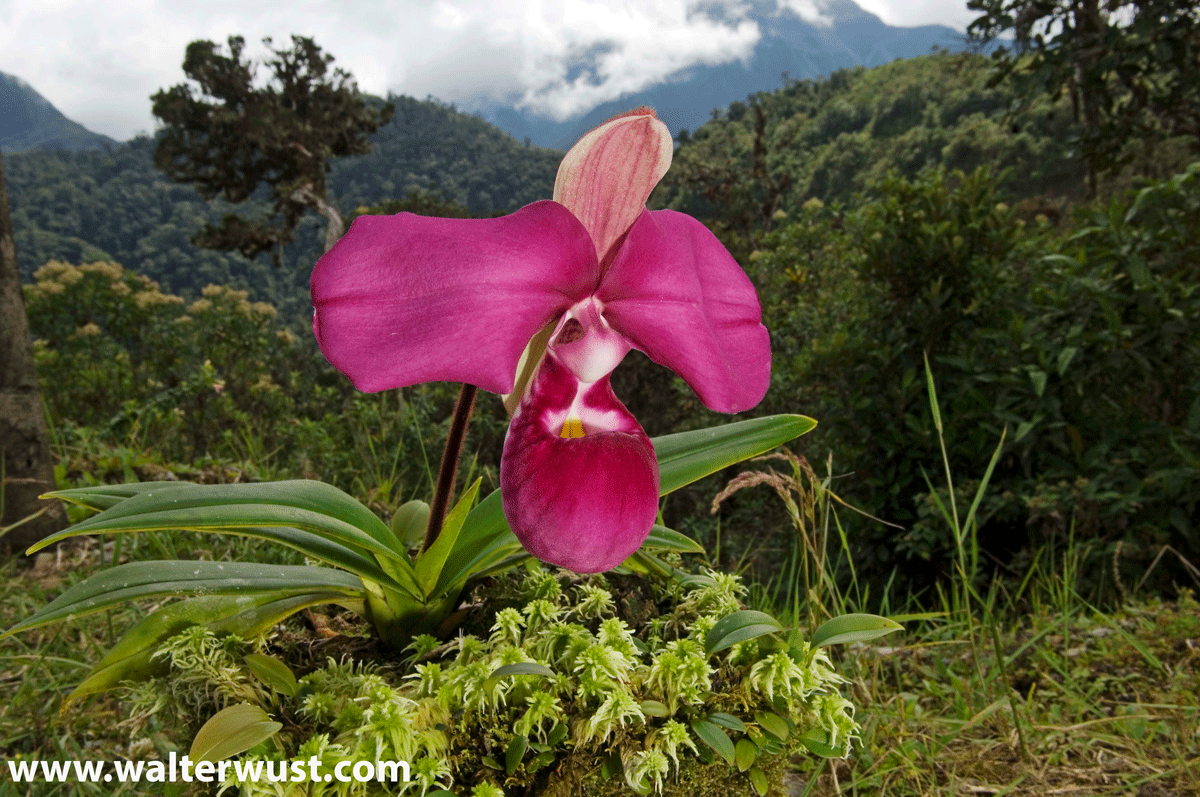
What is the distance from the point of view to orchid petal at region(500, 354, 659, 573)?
0.80 m

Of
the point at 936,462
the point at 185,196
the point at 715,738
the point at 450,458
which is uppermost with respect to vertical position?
the point at 185,196

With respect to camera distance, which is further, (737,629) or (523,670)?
(737,629)

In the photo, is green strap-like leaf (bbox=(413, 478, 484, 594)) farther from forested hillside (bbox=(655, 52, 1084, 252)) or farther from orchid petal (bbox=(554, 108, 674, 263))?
forested hillside (bbox=(655, 52, 1084, 252))

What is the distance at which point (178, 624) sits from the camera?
46.1 inches

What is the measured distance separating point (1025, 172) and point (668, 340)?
35.6 meters

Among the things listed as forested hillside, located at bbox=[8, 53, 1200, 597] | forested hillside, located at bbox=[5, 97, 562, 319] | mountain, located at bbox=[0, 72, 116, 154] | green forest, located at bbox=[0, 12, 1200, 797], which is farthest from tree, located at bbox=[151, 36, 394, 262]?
mountain, located at bbox=[0, 72, 116, 154]

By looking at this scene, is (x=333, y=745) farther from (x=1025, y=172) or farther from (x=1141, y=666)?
(x=1025, y=172)

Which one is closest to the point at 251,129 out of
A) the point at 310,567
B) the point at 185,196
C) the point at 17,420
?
the point at 17,420

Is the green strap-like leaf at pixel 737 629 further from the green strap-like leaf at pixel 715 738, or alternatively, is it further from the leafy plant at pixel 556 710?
the green strap-like leaf at pixel 715 738

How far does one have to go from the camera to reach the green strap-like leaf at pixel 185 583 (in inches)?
42.2

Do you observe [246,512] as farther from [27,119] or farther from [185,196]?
[27,119]

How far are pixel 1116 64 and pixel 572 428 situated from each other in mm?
4241

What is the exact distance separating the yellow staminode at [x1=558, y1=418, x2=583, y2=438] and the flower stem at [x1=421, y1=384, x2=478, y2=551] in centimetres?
18

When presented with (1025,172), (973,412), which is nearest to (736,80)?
(1025,172)
